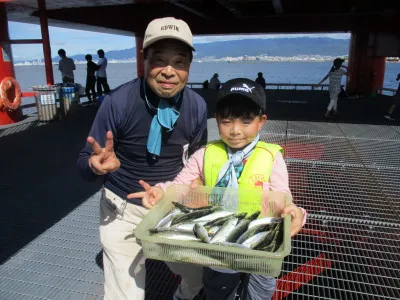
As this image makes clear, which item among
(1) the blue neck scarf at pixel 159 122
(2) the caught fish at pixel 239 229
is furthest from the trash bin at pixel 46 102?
(2) the caught fish at pixel 239 229

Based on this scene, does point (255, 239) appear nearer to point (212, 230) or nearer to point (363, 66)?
point (212, 230)

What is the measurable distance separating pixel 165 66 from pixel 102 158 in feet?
2.58

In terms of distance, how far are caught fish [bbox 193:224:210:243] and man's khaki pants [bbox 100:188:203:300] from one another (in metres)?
0.66

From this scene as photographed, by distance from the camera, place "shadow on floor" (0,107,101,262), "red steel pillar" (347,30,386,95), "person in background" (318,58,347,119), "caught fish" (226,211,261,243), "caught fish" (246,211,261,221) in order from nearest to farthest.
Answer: "caught fish" (226,211,261,243) < "caught fish" (246,211,261,221) < "shadow on floor" (0,107,101,262) < "person in background" (318,58,347,119) < "red steel pillar" (347,30,386,95)

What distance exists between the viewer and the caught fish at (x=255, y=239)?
1772 mm

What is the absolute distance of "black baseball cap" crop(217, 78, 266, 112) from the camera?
90.2 inches

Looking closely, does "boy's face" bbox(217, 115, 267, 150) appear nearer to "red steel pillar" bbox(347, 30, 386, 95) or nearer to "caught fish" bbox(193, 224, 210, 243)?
"caught fish" bbox(193, 224, 210, 243)

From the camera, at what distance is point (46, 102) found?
10.2m

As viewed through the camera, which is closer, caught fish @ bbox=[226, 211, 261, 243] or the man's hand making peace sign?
caught fish @ bbox=[226, 211, 261, 243]

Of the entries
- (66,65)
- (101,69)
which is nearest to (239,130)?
(101,69)

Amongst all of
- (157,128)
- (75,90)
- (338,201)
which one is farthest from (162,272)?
(75,90)

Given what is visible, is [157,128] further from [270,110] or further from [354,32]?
[354,32]

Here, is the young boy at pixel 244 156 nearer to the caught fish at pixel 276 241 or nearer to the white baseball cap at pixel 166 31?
the caught fish at pixel 276 241

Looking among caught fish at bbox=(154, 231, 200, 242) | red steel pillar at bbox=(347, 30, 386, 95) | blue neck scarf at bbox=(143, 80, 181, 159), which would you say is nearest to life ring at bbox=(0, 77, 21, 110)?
blue neck scarf at bbox=(143, 80, 181, 159)
